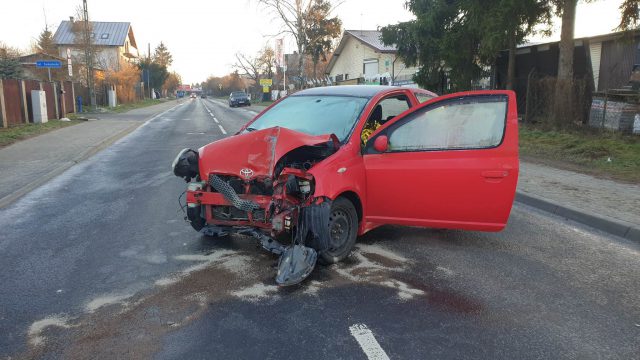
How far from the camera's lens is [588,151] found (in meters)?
11.4

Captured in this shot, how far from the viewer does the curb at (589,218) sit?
5836 millimetres

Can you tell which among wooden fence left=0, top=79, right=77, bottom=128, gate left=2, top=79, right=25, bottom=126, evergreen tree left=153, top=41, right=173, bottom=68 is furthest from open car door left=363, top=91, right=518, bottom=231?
→ evergreen tree left=153, top=41, right=173, bottom=68

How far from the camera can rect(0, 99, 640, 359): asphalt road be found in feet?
10.5

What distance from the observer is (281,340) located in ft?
10.6

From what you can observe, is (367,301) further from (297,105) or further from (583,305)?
(297,105)

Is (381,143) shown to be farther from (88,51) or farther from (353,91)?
Answer: (88,51)

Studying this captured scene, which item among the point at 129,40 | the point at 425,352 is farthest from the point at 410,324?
the point at 129,40

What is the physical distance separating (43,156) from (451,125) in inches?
419

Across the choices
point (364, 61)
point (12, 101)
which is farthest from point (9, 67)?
point (364, 61)

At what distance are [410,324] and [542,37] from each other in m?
16.0

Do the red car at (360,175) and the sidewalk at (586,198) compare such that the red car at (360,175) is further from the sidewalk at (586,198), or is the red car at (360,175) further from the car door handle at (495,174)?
the sidewalk at (586,198)

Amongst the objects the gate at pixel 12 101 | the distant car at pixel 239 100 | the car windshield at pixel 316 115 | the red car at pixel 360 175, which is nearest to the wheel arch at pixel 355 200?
the red car at pixel 360 175

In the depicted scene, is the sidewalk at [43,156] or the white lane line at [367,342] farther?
the sidewalk at [43,156]

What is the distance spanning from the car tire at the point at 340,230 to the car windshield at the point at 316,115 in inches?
28.9
